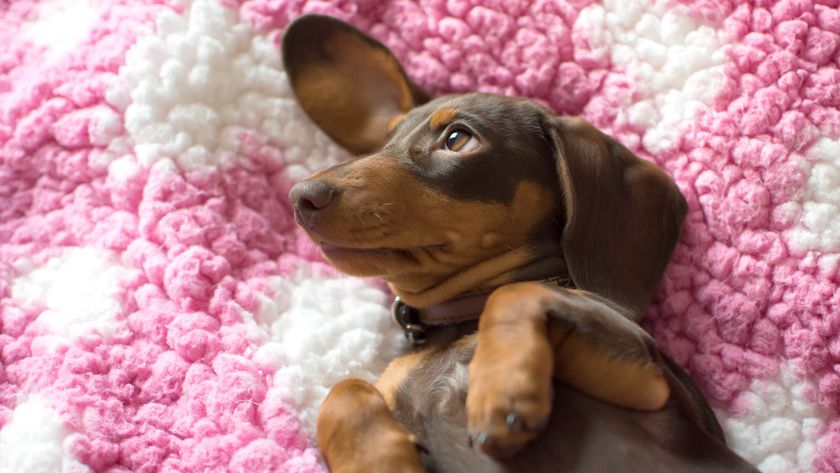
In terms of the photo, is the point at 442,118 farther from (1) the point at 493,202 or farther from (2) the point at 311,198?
(2) the point at 311,198

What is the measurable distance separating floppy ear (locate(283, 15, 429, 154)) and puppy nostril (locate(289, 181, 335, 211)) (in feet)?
2.52

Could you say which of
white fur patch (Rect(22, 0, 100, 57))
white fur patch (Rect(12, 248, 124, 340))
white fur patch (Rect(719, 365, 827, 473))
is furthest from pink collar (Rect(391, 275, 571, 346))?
white fur patch (Rect(22, 0, 100, 57))

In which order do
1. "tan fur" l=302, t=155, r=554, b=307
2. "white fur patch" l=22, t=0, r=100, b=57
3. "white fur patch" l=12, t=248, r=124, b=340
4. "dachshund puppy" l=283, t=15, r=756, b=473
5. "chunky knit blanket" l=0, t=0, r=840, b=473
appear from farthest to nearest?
"white fur patch" l=22, t=0, r=100, b=57 → "white fur patch" l=12, t=248, r=124, b=340 → "chunky knit blanket" l=0, t=0, r=840, b=473 → "tan fur" l=302, t=155, r=554, b=307 → "dachshund puppy" l=283, t=15, r=756, b=473

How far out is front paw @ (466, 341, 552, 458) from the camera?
1863mm

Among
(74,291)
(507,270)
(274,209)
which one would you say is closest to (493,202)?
(507,270)

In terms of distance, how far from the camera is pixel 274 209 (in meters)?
2.98

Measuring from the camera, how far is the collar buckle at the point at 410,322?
2600 millimetres

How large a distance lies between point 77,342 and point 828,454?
196 cm

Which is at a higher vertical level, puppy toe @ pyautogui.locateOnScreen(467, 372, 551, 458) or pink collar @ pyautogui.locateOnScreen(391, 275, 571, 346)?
puppy toe @ pyautogui.locateOnScreen(467, 372, 551, 458)

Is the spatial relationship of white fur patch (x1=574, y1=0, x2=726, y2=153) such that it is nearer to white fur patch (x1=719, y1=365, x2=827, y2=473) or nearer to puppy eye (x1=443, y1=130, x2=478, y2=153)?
puppy eye (x1=443, y1=130, x2=478, y2=153)

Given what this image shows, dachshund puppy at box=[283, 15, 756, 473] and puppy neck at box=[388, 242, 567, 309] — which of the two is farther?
puppy neck at box=[388, 242, 567, 309]

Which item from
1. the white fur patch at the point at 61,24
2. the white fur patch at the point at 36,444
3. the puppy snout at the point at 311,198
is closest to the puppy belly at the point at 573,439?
the puppy snout at the point at 311,198

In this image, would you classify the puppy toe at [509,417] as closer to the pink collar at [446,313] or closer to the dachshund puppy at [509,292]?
the dachshund puppy at [509,292]

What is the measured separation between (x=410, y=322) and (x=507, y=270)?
13.2 inches
